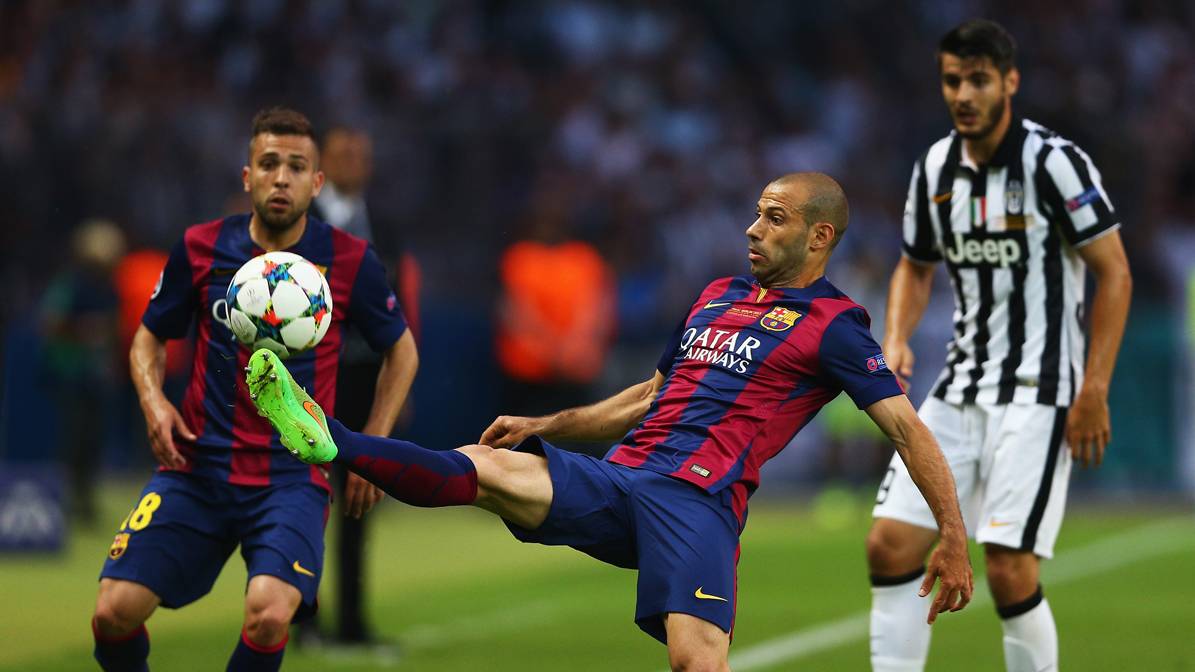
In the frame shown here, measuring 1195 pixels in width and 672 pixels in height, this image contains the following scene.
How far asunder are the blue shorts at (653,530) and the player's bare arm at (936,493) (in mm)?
600

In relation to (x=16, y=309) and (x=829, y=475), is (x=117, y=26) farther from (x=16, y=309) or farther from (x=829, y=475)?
(x=829, y=475)

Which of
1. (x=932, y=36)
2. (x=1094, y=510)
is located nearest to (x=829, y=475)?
(x=1094, y=510)

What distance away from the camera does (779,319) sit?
574 centimetres

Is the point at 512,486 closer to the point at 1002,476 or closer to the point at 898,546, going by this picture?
the point at 898,546

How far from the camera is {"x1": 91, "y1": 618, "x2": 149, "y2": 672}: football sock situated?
589 centimetres

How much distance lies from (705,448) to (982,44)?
188 cm

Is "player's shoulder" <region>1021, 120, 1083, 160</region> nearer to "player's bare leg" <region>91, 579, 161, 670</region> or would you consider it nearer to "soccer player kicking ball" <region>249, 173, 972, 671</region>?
"soccer player kicking ball" <region>249, 173, 972, 671</region>

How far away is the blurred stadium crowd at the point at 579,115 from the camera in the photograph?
1698 cm

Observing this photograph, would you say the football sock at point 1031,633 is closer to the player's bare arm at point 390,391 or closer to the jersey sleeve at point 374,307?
the player's bare arm at point 390,391

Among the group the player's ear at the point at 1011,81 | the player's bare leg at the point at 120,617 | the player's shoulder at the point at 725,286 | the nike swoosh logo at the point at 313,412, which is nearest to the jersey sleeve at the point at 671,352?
the player's shoulder at the point at 725,286

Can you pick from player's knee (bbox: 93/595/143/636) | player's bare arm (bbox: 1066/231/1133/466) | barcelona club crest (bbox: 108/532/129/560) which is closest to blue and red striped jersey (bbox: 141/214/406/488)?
barcelona club crest (bbox: 108/532/129/560)

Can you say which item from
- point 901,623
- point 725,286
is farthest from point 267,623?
point 901,623

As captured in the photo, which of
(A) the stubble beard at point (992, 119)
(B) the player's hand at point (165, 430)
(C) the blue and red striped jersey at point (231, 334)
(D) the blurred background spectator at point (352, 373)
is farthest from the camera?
(D) the blurred background spectator at point (352, 373)

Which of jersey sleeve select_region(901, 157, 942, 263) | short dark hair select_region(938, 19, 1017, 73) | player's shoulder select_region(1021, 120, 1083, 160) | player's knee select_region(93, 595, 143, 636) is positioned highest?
short dark hair select_region(938, 19, 1017, 73)
